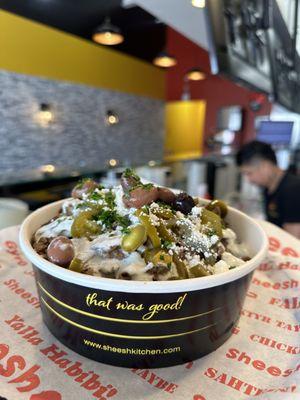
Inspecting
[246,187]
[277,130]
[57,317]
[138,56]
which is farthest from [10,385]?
[277,130]

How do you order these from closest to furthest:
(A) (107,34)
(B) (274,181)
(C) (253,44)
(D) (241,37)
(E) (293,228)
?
(D) (241,37) < (C) (253,44) < (E) (293,228) < (B) (274,181) < (A) (107,34)

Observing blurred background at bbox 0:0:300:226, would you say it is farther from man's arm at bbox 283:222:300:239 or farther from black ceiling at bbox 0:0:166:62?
man's arm at bbox 283:222:300:239

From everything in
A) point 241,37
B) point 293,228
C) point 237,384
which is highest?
point 241,37

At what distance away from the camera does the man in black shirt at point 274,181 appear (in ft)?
6.06

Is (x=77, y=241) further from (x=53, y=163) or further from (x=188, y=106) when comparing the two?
(x=188, y=106)

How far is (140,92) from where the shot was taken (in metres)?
7.13

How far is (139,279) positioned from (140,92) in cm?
705

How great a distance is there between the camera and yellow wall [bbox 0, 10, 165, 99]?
4383 millimetres

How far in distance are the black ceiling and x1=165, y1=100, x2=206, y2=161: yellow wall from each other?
296 cm

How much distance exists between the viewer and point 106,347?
2.00 ft

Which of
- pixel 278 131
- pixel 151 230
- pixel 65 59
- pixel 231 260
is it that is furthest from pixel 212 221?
pixel 278 131

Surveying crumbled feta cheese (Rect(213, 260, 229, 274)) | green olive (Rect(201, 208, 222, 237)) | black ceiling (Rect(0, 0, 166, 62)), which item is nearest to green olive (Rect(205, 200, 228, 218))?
green olive (Rect(201, 208, 222, 237))

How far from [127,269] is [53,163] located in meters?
5.12

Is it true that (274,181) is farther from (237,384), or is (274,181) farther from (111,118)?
(111,118)
